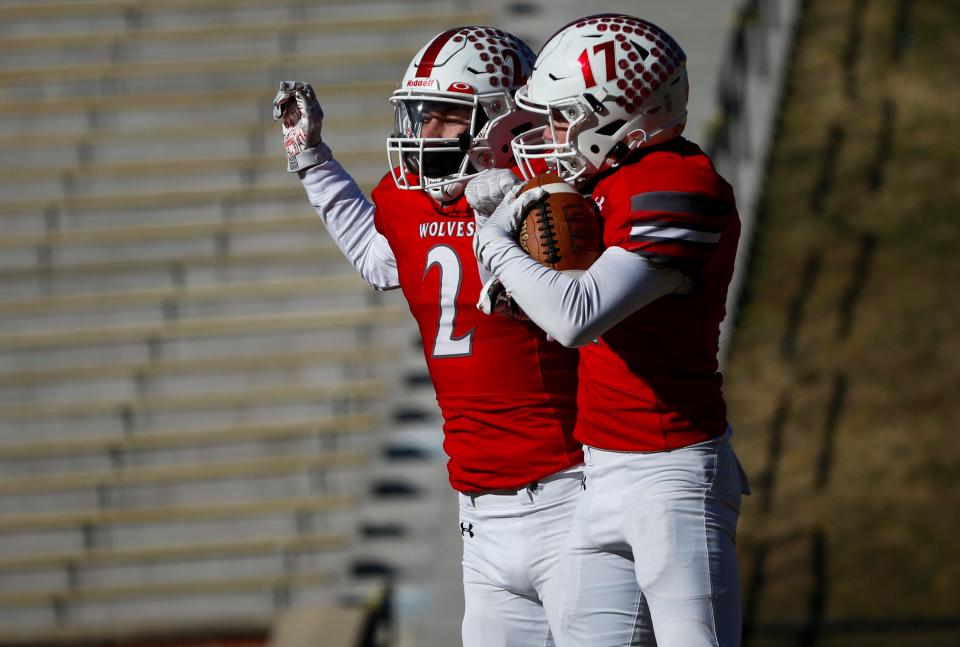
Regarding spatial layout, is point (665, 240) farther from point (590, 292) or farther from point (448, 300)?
point (448, 300)

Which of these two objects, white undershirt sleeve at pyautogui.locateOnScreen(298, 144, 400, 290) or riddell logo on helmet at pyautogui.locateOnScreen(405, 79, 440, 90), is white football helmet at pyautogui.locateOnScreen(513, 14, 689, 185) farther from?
white undershirt sleeve at pyautogui.locateOnScreen(298, 144, 400, 290)

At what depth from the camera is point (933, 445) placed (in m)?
8.03

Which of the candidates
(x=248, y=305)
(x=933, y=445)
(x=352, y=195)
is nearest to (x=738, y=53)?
(x=933, y=445)

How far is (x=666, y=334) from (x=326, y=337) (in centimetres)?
609

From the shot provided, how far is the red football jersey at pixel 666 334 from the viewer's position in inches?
106

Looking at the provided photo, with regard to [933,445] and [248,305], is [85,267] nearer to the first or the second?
[248,305]

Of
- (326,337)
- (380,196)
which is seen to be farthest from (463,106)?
(326,337)

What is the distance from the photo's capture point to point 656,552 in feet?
9.01

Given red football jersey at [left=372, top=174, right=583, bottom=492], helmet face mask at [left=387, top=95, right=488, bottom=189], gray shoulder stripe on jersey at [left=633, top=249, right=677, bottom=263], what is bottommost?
red football jersey at [left=372, top=174, right=583, bottom=492]

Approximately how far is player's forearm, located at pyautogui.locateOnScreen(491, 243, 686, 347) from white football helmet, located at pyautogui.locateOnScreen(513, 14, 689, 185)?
322 millimetres

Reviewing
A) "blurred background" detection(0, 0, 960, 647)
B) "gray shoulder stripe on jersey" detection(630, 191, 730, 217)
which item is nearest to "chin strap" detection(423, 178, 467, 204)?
"gray shoulder stripe on jersey" detection(630, 191, 730, 217)

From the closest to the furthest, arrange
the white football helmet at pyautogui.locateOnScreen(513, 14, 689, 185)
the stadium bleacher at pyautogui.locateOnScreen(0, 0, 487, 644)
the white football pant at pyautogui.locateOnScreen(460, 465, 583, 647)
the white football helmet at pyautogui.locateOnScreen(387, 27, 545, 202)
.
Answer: the white football helmet at pyautogui.locateOnScreen(513, 14, 689, 185) → the white football pant at pyautogui.locateOnScreen(460, 465, 583, 647) → the white football helmet at pyautogui.locateOnScreen(387, 27, 545, 202) → the stadium bleacher at pyautogui.locateOnScreen(0, 0, 487, 644)

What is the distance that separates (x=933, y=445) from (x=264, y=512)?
3.84 metres

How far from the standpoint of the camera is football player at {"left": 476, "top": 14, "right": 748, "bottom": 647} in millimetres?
2662
